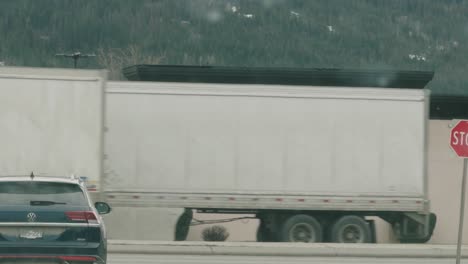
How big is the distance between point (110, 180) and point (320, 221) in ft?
16.7

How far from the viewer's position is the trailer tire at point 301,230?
27422 millimetres

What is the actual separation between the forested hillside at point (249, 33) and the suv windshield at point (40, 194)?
89513mm

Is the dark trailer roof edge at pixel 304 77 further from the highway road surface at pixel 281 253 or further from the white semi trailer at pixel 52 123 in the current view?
the highway road surface at pixel 281 253

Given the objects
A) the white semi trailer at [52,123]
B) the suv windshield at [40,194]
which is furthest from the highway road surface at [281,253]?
the suv windshield at [40,194]

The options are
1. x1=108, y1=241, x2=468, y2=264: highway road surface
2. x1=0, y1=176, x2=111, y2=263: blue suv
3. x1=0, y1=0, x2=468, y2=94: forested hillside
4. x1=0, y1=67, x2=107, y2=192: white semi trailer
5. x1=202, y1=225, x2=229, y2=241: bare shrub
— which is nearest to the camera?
x1=0, y1=176, x2=111, y2=263: blue suv

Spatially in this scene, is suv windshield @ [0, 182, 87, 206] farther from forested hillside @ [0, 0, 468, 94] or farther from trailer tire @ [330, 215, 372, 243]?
forested hillside @ [0, 0, 468, 94]

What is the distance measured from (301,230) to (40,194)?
1378 centimetres

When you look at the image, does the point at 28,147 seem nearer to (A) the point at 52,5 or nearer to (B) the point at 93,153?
(B) the point at 93,153

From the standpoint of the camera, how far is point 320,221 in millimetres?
27766

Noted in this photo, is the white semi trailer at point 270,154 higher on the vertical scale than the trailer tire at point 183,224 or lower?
higher

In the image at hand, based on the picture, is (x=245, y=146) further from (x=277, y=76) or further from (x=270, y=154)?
(x=277, y=76)

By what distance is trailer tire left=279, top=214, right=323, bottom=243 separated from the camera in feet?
90.0

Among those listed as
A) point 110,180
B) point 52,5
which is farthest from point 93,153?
point 52,5

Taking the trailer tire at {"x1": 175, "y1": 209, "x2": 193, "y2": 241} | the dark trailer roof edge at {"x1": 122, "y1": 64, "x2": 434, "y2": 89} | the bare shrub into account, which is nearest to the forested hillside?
the dark trailer roof edge at {"x1": 122, "y1": 64, "x2": 434, "y2": 89}
